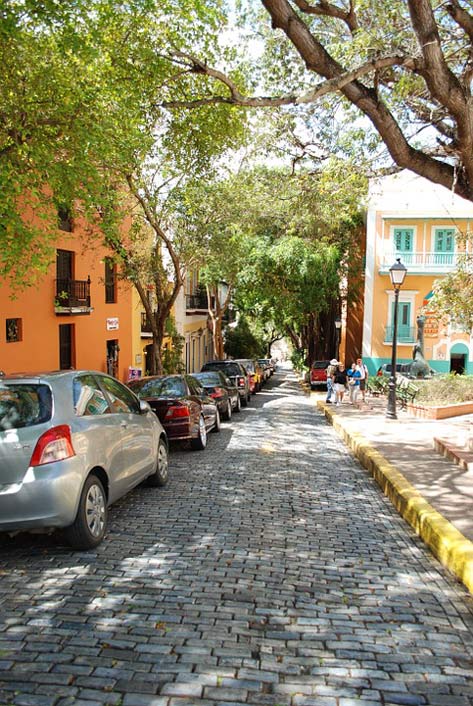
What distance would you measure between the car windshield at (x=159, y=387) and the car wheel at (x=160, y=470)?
2.84m

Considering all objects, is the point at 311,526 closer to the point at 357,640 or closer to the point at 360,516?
the point at 360,516

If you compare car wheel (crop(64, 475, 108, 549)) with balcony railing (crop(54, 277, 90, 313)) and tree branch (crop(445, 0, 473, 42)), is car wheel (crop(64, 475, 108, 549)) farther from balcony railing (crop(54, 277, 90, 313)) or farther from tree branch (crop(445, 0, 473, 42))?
balcony railing (crop(54, 277, 90, 313))

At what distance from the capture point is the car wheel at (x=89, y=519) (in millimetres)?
5035

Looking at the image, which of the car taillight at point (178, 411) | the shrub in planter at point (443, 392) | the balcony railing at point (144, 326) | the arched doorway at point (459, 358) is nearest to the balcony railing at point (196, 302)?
the balcony railing at point (144, 326)

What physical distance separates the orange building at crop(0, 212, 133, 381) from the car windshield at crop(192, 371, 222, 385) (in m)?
3.83

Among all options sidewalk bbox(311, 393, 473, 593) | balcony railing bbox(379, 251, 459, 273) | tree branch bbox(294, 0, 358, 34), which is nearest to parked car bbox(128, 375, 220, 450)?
sidewalk bbox(311, 393, 473, 593)

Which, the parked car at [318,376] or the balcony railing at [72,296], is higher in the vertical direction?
the balcony railing at [72,296]

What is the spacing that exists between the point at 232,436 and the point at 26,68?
25.9 ft

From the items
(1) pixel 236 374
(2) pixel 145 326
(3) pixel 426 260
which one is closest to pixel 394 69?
(1) pixel 236 374

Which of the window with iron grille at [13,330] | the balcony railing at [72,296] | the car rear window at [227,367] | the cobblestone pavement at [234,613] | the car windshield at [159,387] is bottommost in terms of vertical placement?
the cobblestone pavement at [234,613]

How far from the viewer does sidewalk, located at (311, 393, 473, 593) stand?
5418 millimetres

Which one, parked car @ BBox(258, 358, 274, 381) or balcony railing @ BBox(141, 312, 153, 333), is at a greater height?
balcony railing @ BBox(141, 312, 153, 333)

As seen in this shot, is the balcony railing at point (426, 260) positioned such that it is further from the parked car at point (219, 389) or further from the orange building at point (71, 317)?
the parked car at point (219, 389)

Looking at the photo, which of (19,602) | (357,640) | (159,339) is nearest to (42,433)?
(19,602)
